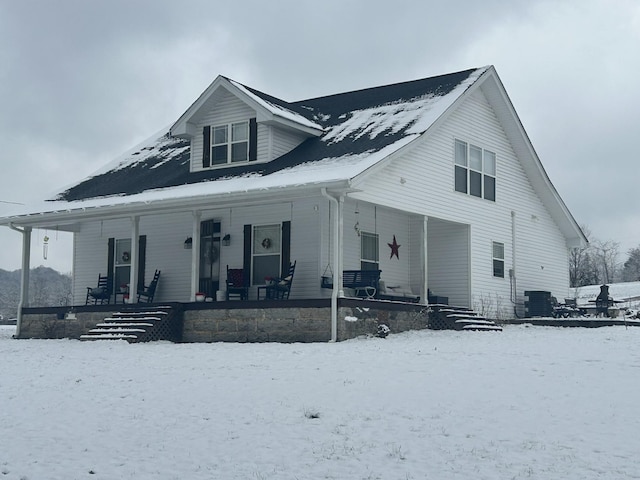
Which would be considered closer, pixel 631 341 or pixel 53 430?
pixel 53 430

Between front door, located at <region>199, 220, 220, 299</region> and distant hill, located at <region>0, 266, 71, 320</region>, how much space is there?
2103 inches

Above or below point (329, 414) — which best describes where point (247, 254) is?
above

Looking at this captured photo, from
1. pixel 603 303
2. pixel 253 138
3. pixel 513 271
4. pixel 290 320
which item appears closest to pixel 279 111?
pixel 253 138

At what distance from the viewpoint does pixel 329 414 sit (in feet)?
34.4

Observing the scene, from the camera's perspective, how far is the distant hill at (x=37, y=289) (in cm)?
8778

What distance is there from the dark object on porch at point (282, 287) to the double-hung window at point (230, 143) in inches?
142

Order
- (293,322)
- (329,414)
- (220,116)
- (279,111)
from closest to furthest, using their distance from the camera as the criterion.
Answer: (329,414)
(293,322)
(279,111)
(220,116)

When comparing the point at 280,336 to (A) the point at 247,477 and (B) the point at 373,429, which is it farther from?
(A) the point at 247,477

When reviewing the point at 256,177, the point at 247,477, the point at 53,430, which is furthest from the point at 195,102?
the point at 247,477

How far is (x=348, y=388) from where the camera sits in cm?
1194

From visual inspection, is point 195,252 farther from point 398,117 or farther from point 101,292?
point 398,117

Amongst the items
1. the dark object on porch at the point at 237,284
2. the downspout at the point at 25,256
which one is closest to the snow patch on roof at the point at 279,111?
the dark object on porch at the point at 237,284

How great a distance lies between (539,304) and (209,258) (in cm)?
937

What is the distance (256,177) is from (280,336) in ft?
13.6
